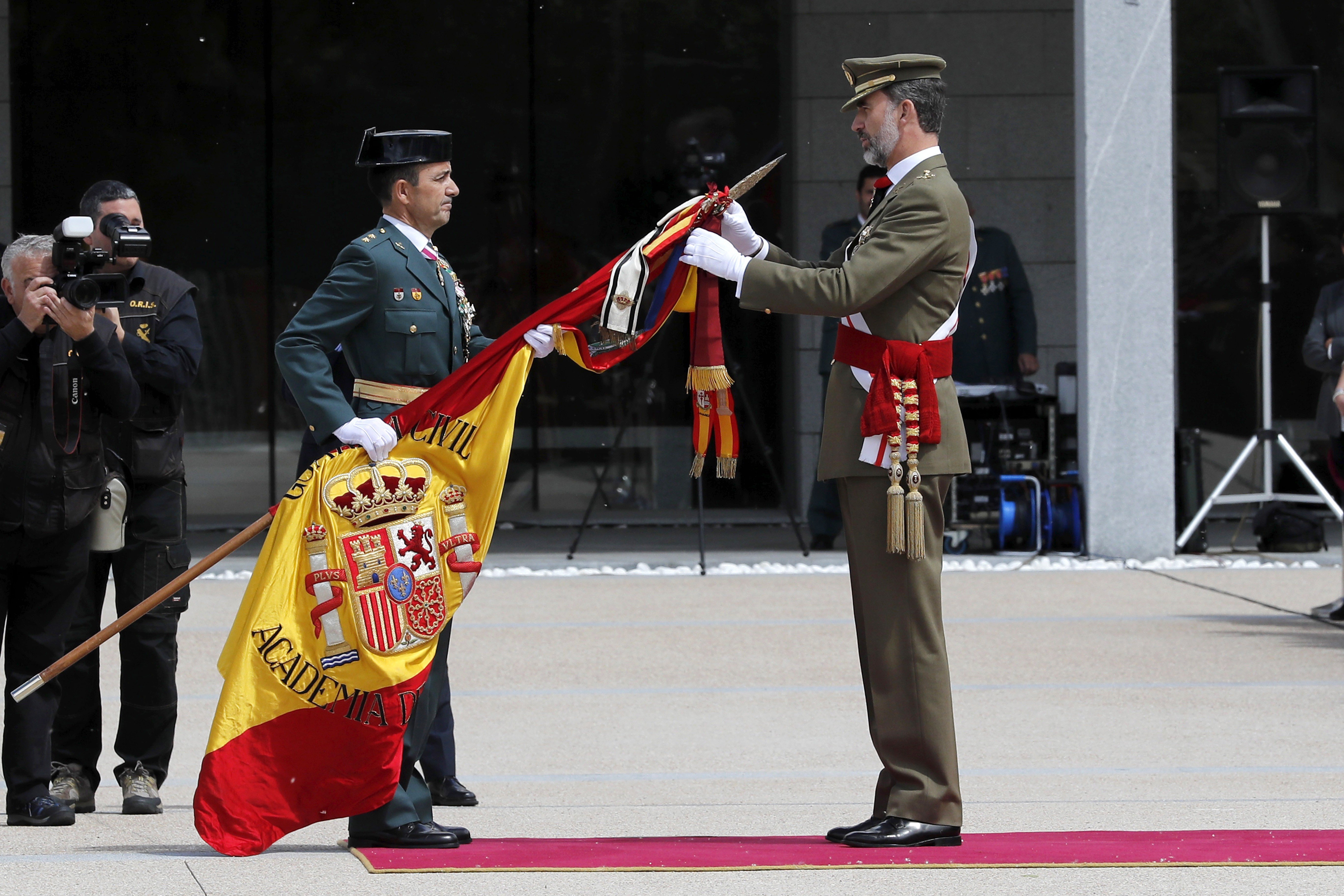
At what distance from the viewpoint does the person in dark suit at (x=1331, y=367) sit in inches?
371

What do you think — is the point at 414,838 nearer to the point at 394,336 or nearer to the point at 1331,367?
the point at 394,336

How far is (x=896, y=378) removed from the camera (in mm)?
4879

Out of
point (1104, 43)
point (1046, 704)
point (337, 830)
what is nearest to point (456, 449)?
point (337, 830)

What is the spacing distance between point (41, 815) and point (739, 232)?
2534 millimetres

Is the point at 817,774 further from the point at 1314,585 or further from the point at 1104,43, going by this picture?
the point at 1104,43

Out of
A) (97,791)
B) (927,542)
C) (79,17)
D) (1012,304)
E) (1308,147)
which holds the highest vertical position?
(79,17)

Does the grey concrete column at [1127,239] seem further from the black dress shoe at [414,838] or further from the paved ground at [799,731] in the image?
the black dress shoe at [414,838]

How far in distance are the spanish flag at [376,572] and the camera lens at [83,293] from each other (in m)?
0.82

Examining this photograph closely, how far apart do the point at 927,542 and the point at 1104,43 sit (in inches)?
312

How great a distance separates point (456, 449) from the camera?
4.98 meters

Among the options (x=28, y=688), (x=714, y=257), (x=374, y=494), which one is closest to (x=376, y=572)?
(x=374, y=494)

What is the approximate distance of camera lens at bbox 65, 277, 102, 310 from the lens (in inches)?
204

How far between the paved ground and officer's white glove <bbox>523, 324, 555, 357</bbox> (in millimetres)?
1358

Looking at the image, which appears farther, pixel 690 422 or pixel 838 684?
pixel 690 422
